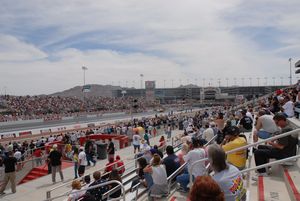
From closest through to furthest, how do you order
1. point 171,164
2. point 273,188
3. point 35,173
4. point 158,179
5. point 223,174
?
point 223,174, point 273,188, point 158,179, point 171,164, point 35,173

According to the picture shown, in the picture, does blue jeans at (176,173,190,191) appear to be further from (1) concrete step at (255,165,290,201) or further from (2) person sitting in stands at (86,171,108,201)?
(2) person sitting in stands at (86,171,108,201)

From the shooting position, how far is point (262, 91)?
179000 millimetres

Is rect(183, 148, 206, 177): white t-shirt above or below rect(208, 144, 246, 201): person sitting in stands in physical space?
below

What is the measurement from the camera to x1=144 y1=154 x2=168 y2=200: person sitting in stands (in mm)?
6551

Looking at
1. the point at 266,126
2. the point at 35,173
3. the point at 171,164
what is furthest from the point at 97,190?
the point at 35,173

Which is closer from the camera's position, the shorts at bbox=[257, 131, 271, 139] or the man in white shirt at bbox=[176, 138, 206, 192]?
the man in white shirt at bbox=[176, 138, 206, 192]

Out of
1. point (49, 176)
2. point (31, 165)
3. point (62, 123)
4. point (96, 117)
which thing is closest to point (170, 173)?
point (49, 176)

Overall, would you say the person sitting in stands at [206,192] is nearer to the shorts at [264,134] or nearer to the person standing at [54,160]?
the shorts at [264,134]

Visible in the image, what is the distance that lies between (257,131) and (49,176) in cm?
977

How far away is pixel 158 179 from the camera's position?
21.4 feet

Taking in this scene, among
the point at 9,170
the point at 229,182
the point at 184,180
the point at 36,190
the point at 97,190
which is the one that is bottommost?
the point at 36,190

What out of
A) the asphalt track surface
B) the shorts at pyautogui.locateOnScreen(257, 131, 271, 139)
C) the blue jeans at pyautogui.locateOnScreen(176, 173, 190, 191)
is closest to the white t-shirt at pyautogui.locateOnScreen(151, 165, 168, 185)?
the blue jeans at pyautogui.locateOnScreen(176, 173, 190, 191)

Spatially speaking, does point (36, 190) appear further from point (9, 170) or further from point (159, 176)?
point (159, 176)

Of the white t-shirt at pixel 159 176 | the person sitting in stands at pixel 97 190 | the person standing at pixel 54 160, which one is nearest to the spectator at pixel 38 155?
the person standing at pixel 54 160
